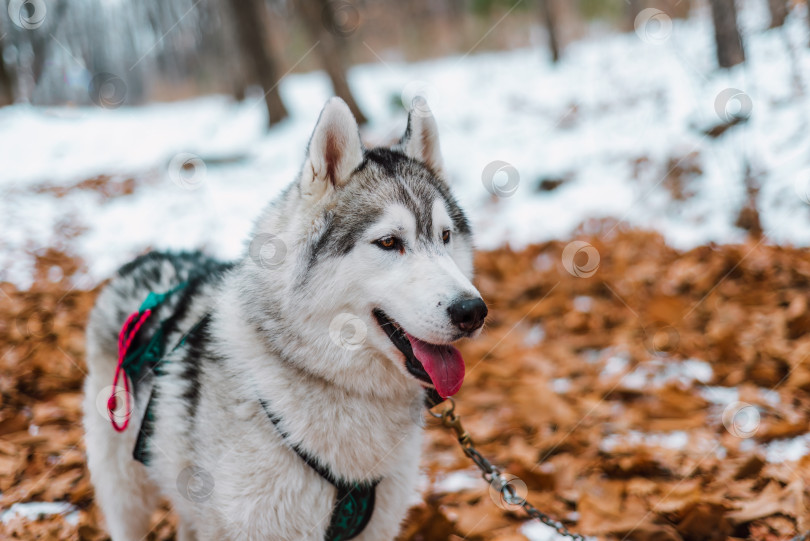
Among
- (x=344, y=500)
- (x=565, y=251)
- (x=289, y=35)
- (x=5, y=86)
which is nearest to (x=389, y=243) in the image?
(x=344, y=500)

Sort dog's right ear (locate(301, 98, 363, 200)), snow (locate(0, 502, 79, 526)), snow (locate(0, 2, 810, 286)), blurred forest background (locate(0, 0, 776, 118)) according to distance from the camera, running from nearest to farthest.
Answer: dog's right ear (locate(301, 98, 363, 200)) < snow (locate(0, 502, 79, 526)) < snow (locate(0, 2, 810, 286)) < blurred forest background (locate(0, 0, 776, 118))

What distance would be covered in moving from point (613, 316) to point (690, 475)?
8.31ft

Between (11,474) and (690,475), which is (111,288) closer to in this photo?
(11,474)

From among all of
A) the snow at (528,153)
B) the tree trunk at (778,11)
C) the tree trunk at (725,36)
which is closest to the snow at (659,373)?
the snow at (528,153)

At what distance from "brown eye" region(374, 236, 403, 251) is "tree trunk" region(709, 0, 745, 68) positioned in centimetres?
675

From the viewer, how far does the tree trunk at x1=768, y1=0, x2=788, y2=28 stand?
6.35m

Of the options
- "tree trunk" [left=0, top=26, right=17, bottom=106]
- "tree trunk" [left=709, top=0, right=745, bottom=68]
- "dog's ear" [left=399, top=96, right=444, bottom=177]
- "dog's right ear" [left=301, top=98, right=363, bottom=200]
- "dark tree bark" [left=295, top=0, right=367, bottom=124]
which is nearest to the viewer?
"dog's right ear" [left=301, top=98, right=363, bottom=200]

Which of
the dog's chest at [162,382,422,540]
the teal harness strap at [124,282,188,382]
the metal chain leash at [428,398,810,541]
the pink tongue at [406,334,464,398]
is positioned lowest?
the metal chain leash at [428,398,810,541]

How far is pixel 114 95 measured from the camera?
8.50 meters

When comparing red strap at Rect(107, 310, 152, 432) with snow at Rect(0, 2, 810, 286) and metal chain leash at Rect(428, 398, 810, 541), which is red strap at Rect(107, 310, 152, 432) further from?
snow at Rect(0, 2, 810, 286)

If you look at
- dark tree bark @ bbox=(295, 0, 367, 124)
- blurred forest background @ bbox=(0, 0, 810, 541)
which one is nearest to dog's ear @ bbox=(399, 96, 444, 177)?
blurred forest background @ bbox=(0, 0, 810, 541)

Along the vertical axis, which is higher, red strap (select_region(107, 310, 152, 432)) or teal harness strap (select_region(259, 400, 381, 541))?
red strap (select_region(107, 310, 152, 432))

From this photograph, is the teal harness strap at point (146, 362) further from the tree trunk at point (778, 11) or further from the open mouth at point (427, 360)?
the tree trunk at point (778, 11)

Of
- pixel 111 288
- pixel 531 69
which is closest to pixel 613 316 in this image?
pixel 111 288
